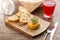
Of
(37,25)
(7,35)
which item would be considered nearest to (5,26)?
(7,35)

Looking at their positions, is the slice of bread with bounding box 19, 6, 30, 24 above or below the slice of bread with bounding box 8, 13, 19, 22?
above

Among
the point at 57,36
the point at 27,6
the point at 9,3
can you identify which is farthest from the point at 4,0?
the point at 57,36

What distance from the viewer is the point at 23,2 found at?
3.85 ft

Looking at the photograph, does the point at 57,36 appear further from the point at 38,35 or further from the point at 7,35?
the point at 7,35

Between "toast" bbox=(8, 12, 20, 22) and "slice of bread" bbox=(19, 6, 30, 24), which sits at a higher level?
"slice of bread" bbox=(19, 6, 30, 24)

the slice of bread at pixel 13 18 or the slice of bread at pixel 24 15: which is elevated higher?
the slice of bread at pixel 24 15

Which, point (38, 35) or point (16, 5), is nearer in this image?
point (38, 35)

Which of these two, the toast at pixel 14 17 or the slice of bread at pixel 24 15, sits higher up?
the slice of bread at pixel 24 15

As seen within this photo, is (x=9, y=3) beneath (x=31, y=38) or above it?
above

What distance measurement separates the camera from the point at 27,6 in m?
1.16

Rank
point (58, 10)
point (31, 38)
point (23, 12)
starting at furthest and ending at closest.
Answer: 1. point (58, 10)
2. point (23, 12)
3. point (31, 38)

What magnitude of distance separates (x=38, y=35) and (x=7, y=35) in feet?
0.53

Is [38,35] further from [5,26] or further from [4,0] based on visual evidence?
[4,0]

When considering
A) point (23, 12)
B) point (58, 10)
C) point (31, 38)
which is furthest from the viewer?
point (58, 10)
